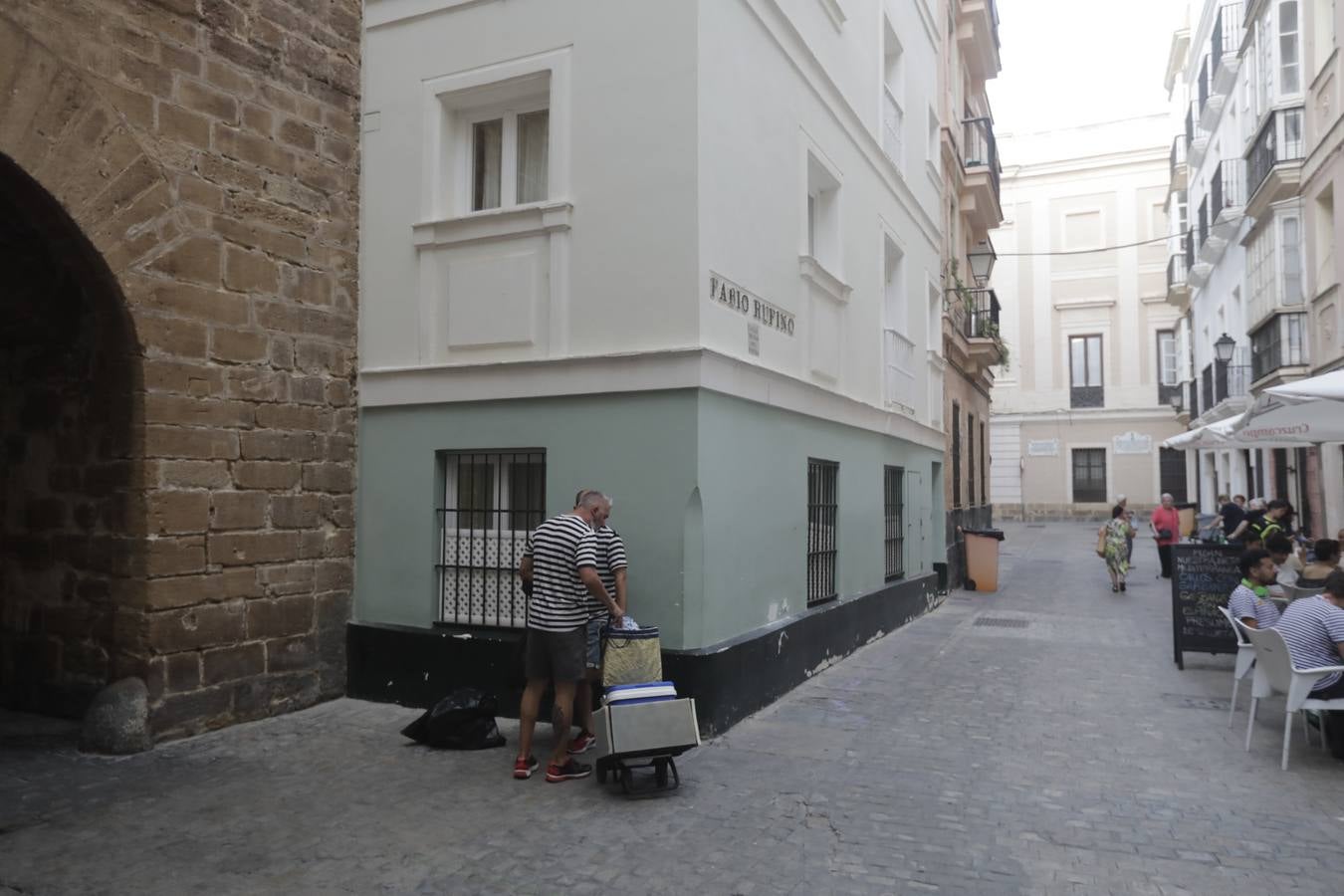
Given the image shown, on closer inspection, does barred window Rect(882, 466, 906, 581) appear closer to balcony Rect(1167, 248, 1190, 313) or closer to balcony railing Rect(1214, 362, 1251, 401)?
balcony railing Rect(1214, 362, 1251, 401)

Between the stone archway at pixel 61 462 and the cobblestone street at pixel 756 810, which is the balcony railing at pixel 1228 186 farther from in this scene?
the stone archway at pixel 61 462

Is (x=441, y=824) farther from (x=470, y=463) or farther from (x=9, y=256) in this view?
(x=9, y=256)

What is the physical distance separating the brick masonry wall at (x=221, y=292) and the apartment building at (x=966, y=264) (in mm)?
10212

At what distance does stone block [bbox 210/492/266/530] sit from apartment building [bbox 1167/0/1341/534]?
16538 mm

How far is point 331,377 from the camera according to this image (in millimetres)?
7871

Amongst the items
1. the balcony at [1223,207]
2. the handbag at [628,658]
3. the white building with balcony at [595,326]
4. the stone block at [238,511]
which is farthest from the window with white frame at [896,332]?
the balcony at [1223,207]

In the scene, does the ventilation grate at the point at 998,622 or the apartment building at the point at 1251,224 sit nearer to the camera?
the ventilation grate at the point at 998,622

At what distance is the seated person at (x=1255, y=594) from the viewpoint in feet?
24.2

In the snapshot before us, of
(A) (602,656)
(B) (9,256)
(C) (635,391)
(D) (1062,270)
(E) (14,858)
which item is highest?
(D) (1062,270)

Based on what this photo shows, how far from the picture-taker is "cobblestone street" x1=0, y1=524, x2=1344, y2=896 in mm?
4441

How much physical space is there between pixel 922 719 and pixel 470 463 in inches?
155

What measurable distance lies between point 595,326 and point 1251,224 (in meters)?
19.9

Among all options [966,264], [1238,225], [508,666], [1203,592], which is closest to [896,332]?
[1203,592]

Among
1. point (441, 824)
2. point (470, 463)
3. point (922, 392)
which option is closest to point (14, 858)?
point (441, 824)
